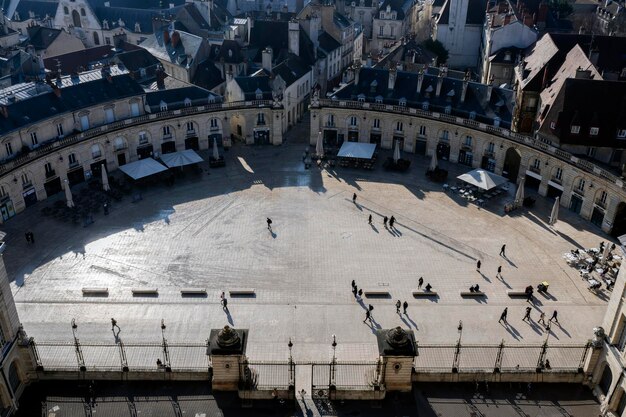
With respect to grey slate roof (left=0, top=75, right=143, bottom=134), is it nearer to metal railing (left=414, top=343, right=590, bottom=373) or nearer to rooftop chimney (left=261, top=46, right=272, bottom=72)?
rooftop chimney (left=261, top=46, right=272, bottom=72)

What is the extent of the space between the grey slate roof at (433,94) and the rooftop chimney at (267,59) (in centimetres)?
1321

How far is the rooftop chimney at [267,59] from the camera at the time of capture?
89.5 m

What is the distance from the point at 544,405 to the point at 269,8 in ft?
390

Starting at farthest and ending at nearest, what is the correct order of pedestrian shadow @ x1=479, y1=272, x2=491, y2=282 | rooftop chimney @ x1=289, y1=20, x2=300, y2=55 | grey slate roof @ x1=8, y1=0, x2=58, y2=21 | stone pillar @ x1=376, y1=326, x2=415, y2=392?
grey slate roof @ x1=8, y1=0, x2=58, y2=21 → rooftop chimney @ x1=289, y1=20, x2=300, y2=55 → pedestrian shadow @ x1=479, y1=272, x2=491, y2=282 → stone pillar @ x1=376, y1=326, x2=415, y2=392

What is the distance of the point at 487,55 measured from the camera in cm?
10012

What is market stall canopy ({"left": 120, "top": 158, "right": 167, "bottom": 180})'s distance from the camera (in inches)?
2867

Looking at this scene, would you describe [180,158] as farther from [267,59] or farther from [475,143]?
[475,143]

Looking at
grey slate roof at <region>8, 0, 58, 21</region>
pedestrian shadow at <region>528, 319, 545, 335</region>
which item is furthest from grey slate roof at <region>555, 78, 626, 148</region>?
grey slate roof at <region>8, 0, 58, 21</region>

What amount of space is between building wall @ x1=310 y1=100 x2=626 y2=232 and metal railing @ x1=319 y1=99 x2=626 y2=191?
122mm

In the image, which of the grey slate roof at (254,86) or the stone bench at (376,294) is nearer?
the stone bench at (376,294)

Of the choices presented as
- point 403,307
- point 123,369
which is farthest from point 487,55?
point 123,369

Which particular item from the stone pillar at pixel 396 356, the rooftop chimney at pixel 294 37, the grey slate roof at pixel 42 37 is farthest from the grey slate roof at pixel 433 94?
the grey slate roof at pixel 42 37

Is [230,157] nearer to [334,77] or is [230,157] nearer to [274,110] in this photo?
[274,110]

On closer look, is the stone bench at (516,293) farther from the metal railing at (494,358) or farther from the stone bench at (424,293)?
the metal railing at (494,358)
